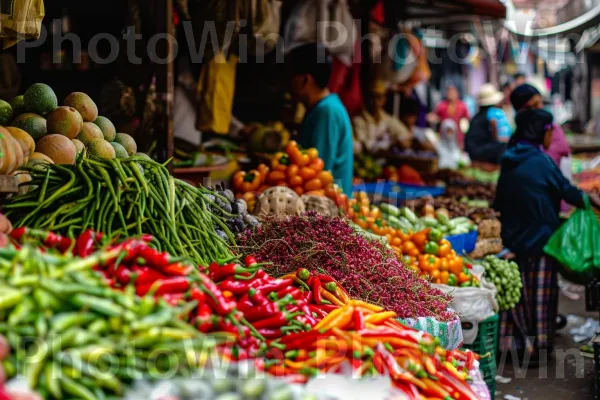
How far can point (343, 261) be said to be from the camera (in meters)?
3.57

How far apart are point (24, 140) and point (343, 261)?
1.67 meters

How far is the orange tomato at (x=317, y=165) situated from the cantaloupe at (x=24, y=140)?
2540 millimetres

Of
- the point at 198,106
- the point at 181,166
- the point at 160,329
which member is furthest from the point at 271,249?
the point at 198,106

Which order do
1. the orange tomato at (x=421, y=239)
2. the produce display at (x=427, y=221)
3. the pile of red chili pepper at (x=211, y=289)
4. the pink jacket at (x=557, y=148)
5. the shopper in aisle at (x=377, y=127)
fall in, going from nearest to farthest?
1. the pile of red chili pepper at (x=211, y=289)
2. the orange tomato at (x=421, y=239)
3. the produce display at (x=427, y=221)
4. the pink jacket at (x=557, y=148)
5. the shopper in aisle at (x=377, y=127)

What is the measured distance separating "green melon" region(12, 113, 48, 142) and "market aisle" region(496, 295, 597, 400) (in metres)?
3.72

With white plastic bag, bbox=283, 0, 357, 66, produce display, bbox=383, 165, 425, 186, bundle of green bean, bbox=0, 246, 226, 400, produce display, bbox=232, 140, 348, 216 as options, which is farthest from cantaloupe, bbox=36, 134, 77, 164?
produce display, bbox=383, 165, 425, 186

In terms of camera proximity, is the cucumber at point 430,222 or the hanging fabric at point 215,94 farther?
the hanging fabric at point 215,94

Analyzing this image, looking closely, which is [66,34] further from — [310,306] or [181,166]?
[310,306]

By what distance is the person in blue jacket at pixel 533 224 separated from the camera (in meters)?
6.08

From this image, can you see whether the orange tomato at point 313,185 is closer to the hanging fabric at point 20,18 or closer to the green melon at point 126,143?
the green melon at point 126,143

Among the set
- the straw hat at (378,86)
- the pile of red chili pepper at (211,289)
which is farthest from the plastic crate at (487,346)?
the straw hat at (378,86)

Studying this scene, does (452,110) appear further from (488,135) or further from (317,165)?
(317,165)

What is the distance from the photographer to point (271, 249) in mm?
3590

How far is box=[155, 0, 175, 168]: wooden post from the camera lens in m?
5.16
